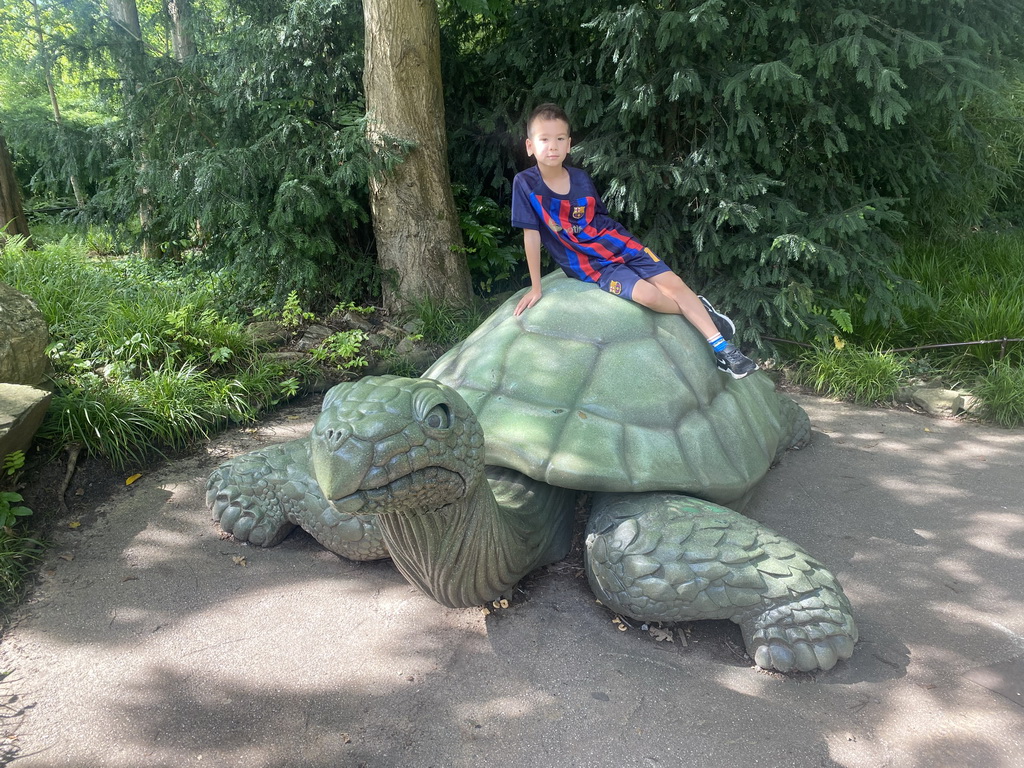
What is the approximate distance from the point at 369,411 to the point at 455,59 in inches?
188

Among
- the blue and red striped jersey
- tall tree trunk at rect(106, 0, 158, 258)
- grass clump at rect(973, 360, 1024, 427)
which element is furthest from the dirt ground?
tall tree trunk at rect(106, 0, 158, 258)

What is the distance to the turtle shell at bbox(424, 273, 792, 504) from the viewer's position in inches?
87.4

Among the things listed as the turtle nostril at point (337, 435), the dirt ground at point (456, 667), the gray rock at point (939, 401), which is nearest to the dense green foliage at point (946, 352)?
the gray rock at point (939, 401)

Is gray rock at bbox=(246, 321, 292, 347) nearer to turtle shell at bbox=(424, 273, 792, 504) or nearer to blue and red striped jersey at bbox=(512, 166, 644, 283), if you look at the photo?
turtle shell at bbox=(424, 273, 792, 504)

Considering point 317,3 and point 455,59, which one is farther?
point 455,59

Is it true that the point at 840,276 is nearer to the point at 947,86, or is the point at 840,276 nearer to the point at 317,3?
the point at 947,86

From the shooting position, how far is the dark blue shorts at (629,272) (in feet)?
9.54

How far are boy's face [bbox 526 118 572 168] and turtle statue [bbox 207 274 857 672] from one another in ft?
2.29

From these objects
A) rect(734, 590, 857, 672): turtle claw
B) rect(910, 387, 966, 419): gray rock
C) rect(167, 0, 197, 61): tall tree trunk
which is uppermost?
rect(167, 0, 197, 61): tall tree trunk

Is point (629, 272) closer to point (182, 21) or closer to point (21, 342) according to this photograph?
point (21, 342)

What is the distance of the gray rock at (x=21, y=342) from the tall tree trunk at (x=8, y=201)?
355cm

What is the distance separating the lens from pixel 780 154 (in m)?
4.78

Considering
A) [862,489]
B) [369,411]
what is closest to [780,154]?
[862,489]

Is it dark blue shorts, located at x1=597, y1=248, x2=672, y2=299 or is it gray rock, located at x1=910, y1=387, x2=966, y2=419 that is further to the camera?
gray rock, located at x1=910, y1=387, x2=966, y2=419
